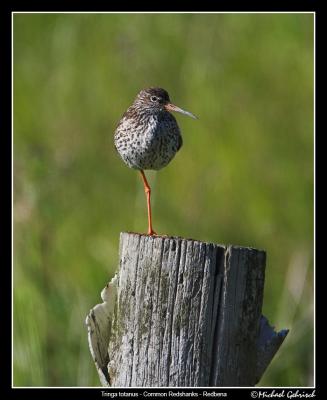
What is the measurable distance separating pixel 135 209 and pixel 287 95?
2835 mm

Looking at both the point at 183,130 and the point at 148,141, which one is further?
the point at 183,130

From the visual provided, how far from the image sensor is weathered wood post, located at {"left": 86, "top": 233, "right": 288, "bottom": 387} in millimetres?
4648

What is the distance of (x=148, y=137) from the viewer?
21.5ft

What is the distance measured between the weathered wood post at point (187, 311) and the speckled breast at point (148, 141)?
1797 millimetres

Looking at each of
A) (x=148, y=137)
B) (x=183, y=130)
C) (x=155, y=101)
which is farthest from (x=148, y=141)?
(x=183, y=130)

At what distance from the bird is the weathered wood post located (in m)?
1.62

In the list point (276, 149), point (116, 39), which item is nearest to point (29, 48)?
point (116, 39)

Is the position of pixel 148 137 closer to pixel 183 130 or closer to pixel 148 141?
pixel 148 141

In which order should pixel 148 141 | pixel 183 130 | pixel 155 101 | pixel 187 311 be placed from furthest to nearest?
pixel 183 130
pixel 155 101
pixel 148 141
pixel 187 311

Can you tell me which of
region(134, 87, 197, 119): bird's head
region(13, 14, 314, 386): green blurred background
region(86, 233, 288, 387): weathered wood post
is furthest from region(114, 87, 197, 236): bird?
region(13, 14, 314, 386): green blurred background

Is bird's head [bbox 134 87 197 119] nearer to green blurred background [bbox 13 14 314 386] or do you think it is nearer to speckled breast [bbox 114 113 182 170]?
speckled breast [bbox 114 113 182 170]

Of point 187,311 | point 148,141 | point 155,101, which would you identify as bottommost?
point 187,311

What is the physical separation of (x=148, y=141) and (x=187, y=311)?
7.17 feet

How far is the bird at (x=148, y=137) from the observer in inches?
257
